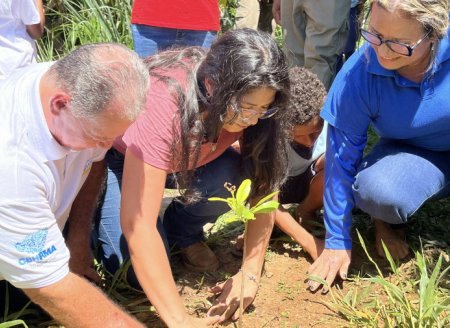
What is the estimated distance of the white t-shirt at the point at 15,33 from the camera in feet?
7.99

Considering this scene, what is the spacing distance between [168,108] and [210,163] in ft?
1.44

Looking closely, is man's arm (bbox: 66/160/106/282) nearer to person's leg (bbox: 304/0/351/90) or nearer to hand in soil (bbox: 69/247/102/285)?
hand in soil (bbox: 69/247/102/285)

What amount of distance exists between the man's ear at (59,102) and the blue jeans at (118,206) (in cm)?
82

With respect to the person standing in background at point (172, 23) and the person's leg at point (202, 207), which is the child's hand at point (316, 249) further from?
the person standing in background at point (172, 23)

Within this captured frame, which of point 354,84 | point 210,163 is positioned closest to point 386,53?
point 354,84

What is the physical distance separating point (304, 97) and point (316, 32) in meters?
1.25

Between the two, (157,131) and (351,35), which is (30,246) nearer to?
(157,131)

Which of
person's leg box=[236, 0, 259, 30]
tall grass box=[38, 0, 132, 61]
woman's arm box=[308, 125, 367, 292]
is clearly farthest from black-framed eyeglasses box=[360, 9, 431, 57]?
person's leg box=[236, 0, 259, 30]

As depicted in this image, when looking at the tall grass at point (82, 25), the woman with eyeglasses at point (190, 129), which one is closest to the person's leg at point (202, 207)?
the woman with eyeglasses at point (190, 129)

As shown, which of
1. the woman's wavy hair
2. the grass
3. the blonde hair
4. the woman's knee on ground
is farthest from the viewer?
the woman's knee on ground

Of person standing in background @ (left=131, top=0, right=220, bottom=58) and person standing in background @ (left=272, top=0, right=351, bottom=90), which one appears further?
person standing in background @ (left=272, top=0, right=351, bottom=90)

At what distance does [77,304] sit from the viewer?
164 centimetres

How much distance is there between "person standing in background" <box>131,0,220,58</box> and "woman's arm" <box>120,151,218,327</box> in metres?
1.22

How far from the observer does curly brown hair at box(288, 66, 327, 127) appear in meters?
2.40
